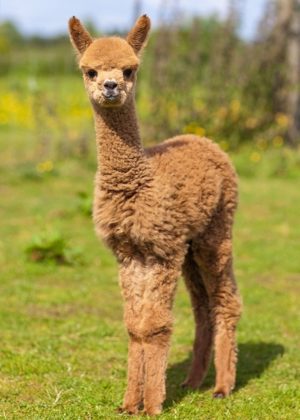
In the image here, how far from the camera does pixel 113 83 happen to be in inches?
175

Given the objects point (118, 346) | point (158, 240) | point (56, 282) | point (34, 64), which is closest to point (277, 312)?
point (118, 346)

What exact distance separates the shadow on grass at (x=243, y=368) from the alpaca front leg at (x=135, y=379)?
1.08 feet

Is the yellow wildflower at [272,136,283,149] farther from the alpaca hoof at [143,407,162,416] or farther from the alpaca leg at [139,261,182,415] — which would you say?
the alpaca hoof at [143,407,162,416]

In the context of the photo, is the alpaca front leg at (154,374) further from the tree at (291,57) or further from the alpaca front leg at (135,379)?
the tree at (291,57)

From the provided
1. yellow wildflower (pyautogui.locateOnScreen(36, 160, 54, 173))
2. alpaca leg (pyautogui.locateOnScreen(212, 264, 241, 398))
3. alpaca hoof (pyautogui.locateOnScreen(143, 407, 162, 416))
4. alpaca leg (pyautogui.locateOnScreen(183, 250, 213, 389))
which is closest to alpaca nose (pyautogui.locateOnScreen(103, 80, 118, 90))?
alpaca leg (pyautogui.locateOnScreen(183, 250, 213, 389))

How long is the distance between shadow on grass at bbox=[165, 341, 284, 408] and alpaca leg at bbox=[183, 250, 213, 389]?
0.11 m

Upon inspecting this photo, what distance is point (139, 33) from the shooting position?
4.81 meters

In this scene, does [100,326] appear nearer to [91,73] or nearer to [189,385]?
[189,385]

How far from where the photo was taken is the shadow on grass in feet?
17.8

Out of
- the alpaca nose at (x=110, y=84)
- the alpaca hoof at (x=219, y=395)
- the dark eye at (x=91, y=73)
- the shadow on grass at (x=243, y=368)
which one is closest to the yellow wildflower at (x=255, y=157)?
the shadow on grass at (x=243, y=368)

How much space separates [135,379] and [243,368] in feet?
4.56

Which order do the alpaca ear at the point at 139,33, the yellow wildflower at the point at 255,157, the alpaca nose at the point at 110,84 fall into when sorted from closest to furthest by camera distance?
the alpaca nose at the point at 110,84, the alpaca ear at the point at 139,33, the yellow wildflower at the point at 255,157

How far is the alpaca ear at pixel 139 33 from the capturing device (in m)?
4.79

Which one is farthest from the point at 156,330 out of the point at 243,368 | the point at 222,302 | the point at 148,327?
the point at 243,368
